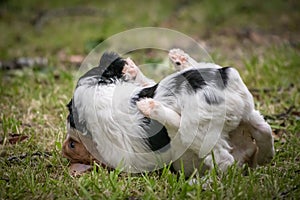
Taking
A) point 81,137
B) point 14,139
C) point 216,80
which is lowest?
point 14,139

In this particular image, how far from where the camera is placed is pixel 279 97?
3732 millimetres

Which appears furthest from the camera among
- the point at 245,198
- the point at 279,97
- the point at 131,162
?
the point at 279,97

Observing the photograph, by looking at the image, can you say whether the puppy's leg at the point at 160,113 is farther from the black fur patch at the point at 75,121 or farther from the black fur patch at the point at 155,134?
the black fur patch at the point at 75,121

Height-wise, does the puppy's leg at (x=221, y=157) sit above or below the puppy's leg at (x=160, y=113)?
below

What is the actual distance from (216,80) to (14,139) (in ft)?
4.54

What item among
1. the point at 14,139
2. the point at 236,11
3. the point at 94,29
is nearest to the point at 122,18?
the point at 94,29

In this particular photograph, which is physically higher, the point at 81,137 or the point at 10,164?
the point at 81,137

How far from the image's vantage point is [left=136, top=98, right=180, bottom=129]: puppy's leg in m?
2.20

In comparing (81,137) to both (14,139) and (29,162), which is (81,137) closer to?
(29,162)

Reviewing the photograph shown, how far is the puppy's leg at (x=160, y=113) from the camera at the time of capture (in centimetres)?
220

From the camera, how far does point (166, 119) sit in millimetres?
2201

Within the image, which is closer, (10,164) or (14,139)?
(10,164)

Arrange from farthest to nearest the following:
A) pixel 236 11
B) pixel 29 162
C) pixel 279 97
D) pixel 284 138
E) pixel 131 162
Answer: pixel 236 11 < pixel 279 97 < pixel 284 138 < pixel 29 162 < pixel 131 162

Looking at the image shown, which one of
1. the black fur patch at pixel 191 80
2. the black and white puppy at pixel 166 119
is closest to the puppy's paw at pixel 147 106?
the black and white puppy at pixel 166 119
